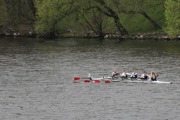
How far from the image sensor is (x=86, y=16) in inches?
6147

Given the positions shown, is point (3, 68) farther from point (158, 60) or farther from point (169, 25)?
point (169, 25)

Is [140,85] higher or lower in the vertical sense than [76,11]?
lower

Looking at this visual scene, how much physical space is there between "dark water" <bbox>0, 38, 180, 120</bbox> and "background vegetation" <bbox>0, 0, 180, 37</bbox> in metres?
19.3

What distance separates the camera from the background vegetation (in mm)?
151500

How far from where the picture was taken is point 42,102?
70312 millimetres

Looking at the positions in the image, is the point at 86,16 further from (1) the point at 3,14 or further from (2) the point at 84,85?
(2) the point at 84,85

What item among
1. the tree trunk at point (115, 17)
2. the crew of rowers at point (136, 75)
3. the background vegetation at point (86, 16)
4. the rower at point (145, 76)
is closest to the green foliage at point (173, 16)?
the background vegetation at point (86, 16)

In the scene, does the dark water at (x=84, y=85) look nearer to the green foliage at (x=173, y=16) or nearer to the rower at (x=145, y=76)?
the rower at (x=145, y=76)

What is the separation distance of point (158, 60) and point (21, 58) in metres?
30.4

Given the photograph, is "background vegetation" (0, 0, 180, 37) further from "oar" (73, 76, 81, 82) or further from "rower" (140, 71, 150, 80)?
"rower" (140, 71, 150, 80)

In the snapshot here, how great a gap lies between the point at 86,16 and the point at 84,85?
7503cm

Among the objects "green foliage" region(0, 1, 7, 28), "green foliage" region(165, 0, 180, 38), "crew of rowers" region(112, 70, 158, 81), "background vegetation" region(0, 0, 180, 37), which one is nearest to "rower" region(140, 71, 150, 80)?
"crew of rowers" region(112, 70, 158, 81)

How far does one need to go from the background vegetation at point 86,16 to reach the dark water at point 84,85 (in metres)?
19.3

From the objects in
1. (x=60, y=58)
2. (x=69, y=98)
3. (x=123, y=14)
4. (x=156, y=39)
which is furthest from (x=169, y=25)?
(x=69, y=98)
